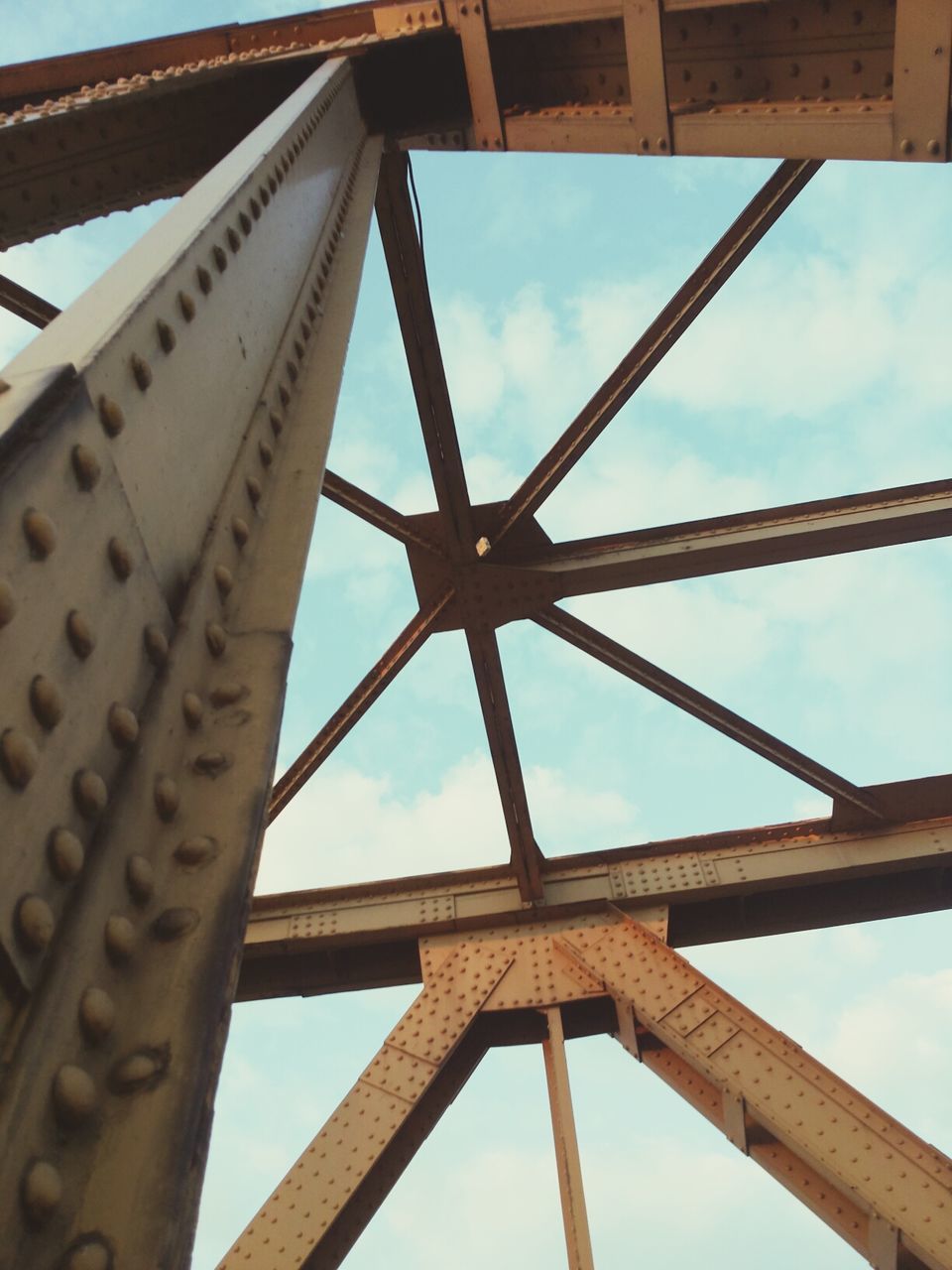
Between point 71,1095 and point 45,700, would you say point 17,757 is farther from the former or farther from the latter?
point 71,1095

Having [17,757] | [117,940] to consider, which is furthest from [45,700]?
[117,940]

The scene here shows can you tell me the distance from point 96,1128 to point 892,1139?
18.1 ft

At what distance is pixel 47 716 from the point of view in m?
1.18

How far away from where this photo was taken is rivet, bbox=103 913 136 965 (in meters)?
1.23

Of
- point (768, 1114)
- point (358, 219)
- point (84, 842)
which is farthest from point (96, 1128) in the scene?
point (768, 1114)

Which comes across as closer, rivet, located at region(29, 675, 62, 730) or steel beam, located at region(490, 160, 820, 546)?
rivet, located at region(29, 675, 62, 730)

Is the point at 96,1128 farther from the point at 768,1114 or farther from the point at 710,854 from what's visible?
the point at 710,854

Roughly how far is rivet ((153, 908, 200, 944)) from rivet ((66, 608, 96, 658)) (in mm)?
333

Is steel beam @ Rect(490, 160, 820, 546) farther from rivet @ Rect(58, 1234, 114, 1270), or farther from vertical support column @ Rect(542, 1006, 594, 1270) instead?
rivet @ Rect(58, 1234, 114, 1270)

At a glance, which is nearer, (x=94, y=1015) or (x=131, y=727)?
(x=94, y=1015)

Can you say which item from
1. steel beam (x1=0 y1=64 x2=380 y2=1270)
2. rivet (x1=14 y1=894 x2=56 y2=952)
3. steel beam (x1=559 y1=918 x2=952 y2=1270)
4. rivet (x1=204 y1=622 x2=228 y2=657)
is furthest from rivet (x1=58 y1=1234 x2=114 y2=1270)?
steel beam (x1=559 y1=918 x2=952 y2=1270)

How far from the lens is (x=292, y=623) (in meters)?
1.82

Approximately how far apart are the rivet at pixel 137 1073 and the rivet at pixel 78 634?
1.54ft

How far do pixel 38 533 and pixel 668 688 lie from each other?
20.9 feet
